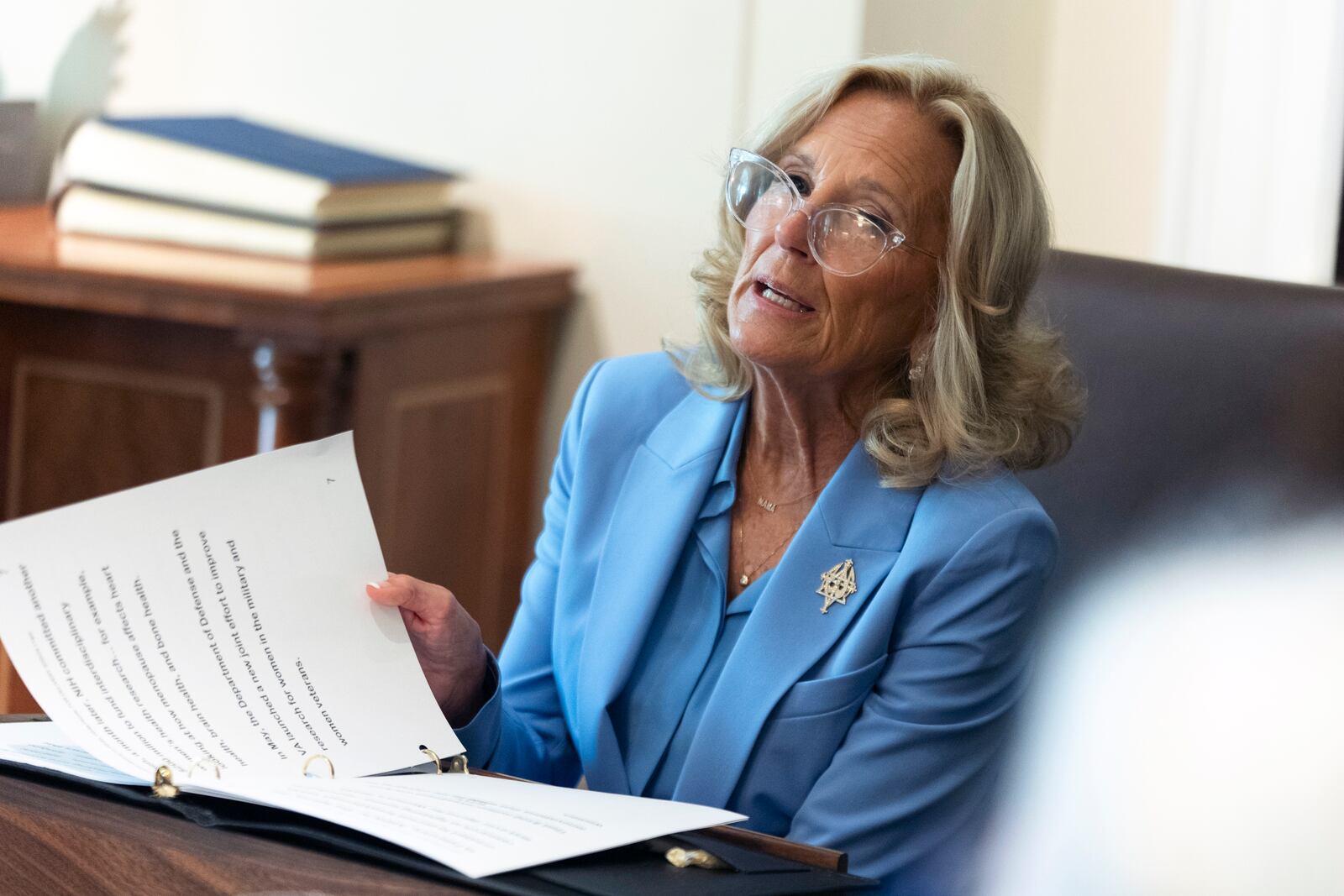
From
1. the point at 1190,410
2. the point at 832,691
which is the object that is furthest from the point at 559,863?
the point at 1190,410

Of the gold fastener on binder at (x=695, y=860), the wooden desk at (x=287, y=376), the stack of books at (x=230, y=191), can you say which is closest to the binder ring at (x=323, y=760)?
the gold fastener on binder at (x=695, y=860)

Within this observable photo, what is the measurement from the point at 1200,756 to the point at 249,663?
562 mm

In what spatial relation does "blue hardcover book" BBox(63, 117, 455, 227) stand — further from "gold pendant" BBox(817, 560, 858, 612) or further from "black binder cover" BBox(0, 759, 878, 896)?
"black binder cover" BBox(0, 759, 878, 896)

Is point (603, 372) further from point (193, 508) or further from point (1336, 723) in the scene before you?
point (1336, 723)

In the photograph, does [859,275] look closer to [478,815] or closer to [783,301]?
[783,301]

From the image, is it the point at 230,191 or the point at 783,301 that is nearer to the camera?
the point at 783,301

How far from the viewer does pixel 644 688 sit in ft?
4.32

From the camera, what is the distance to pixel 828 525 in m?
1.29

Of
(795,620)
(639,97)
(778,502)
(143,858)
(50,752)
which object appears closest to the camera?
(143,858)

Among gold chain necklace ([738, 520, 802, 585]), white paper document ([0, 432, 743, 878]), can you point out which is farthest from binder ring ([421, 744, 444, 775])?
gold chain necklace ([738, 520, 802, 585])

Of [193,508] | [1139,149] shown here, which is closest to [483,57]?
[1139,149]

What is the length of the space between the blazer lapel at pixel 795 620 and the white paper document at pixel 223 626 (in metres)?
0.31

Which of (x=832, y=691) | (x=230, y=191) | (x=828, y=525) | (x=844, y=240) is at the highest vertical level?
(x=844, y=240)

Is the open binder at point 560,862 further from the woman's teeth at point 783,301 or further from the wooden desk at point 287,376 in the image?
the wooden desk at point 287,376
